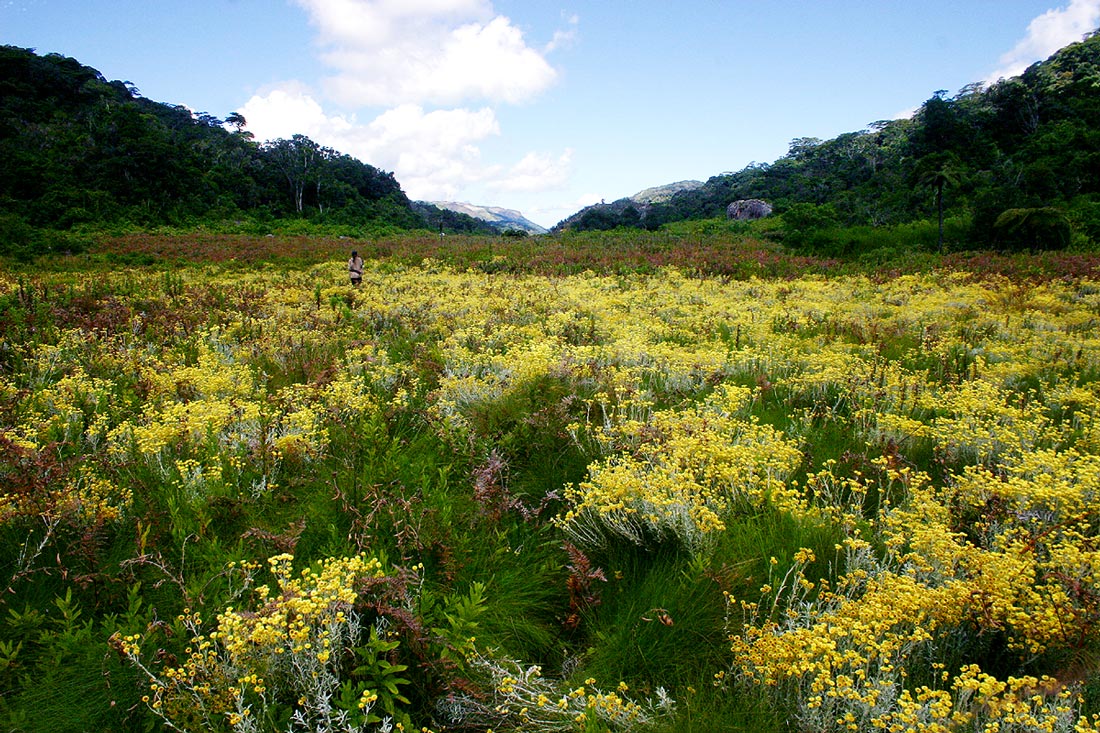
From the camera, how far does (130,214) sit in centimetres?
3978

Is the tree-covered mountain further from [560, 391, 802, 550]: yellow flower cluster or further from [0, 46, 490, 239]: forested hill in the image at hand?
[560, 391, 802, 550]: yellow flower cluster

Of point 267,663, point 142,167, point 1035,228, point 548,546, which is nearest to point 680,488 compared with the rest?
point 548,546

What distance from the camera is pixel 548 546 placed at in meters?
3.45

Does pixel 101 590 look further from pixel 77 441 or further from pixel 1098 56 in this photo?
pixel 1098 56

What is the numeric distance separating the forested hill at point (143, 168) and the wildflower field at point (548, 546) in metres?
26.8

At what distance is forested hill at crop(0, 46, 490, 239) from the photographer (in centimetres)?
3906

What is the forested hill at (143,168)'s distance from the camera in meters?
39.1

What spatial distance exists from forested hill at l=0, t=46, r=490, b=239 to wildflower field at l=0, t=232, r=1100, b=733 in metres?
26.8

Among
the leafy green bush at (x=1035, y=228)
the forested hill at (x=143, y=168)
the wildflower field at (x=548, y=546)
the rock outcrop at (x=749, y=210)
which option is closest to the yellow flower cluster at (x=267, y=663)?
the wildflower field at (x=548, y=546)

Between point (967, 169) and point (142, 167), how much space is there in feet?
207

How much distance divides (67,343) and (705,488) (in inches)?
323

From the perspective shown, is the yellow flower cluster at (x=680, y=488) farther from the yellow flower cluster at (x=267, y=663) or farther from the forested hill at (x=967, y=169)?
the forested hill at (x=967, y=169)

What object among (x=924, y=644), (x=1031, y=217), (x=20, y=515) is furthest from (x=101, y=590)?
(x=1031, y=217)

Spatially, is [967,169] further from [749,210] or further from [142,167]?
[142,167]
